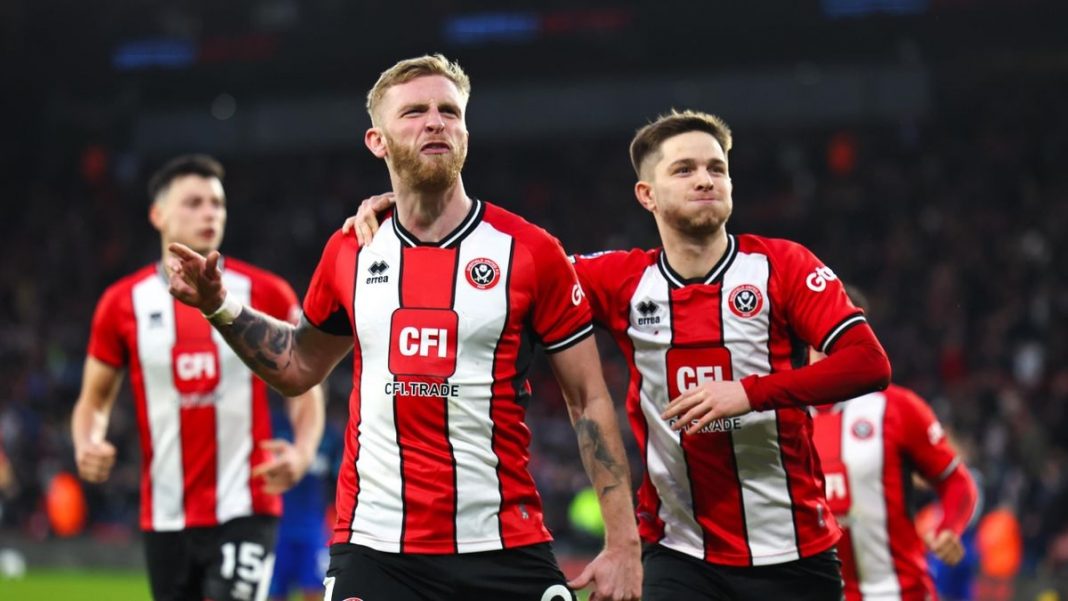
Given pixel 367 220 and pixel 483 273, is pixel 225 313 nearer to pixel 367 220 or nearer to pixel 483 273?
pixel 367 220

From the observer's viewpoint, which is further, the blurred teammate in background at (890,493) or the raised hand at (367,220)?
the blurred teammate in background at (890,493)

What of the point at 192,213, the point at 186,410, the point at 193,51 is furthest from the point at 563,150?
the point at 186,410

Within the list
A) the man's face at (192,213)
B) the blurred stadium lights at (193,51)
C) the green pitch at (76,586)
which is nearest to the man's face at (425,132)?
the man's face at (192,213)

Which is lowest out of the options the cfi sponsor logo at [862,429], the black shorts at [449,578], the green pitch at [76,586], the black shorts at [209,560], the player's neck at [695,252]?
the green pitch at [76,586]

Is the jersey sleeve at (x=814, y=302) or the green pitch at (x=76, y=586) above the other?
the jersey sleeve at (x=814, y=302)

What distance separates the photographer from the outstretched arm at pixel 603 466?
385 cm

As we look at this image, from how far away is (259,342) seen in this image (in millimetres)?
4453

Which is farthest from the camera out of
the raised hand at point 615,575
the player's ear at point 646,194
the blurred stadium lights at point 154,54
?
the blurred stadium lights at point 154,54

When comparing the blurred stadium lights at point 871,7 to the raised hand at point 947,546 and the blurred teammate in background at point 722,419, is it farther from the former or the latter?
the blurred teammate in background at point 722,419

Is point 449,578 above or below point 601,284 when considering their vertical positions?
below

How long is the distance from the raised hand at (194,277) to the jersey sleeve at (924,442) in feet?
10.3

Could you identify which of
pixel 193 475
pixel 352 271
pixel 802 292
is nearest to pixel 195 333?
pixel 193 475

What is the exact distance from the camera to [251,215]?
26.7 metres

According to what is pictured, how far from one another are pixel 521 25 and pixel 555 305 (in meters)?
20.1
